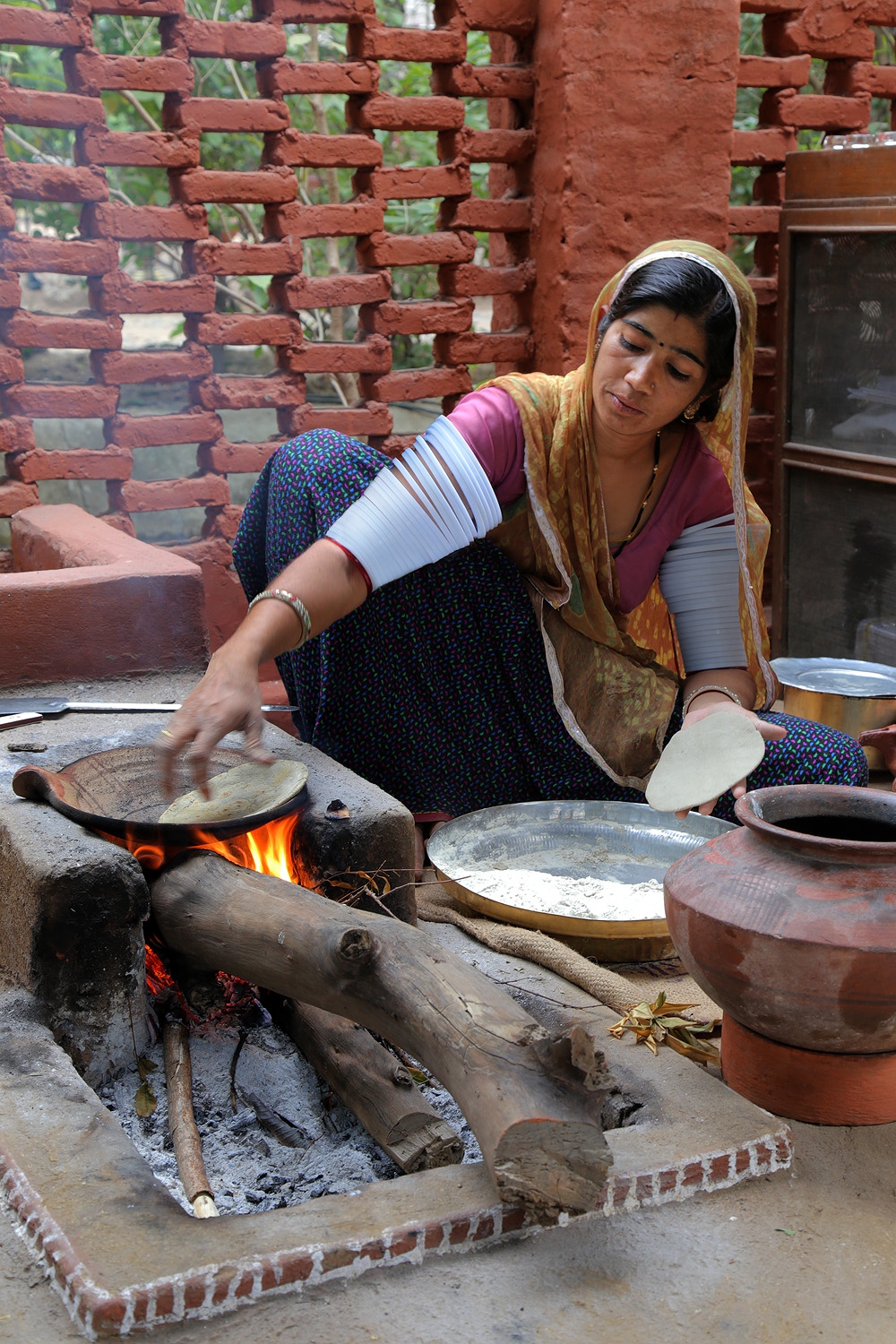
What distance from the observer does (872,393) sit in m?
3.73

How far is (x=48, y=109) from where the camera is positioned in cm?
293

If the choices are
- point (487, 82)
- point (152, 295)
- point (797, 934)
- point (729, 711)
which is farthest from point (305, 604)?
point (487, 82)

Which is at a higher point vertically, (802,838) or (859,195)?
(859,195)

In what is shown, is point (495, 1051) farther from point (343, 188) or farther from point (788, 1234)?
point (343, 188)

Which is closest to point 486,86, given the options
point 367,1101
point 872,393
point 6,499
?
point 872,393

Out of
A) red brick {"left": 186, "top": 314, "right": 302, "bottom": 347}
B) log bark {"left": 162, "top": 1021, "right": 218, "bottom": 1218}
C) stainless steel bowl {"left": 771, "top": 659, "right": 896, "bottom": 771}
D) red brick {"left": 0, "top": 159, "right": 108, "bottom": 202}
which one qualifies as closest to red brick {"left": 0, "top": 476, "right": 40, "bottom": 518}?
red brick {"left": 186, "top": 314, "right": 302, "bottom": 347}

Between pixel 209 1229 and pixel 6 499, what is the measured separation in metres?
2.25

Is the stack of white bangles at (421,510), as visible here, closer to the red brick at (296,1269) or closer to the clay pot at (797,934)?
the clay pot at (797,934)

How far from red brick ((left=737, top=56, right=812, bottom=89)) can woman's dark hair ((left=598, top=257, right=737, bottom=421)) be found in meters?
1.82

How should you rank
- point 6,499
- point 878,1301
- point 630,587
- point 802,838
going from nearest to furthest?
point 878,1301
point 802,838
point 630,587
point 6,499

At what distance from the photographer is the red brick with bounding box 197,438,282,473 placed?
3352mm

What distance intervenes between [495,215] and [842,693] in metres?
1.64

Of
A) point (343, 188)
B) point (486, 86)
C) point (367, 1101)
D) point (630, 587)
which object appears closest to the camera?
point (367, 1101)

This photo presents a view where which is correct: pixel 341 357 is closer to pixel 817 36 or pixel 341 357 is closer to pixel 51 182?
pixel 51 182
